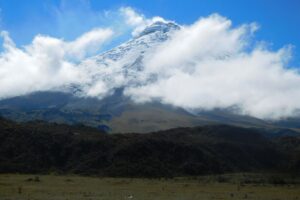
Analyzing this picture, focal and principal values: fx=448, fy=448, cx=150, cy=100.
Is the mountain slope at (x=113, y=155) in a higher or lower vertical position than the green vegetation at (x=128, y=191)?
higher

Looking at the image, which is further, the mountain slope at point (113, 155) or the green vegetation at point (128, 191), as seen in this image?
the mountain slope at point (113, 155)

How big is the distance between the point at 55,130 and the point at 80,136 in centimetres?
879

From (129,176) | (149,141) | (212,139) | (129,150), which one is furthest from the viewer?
(212,139)

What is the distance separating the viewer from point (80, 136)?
406 ft

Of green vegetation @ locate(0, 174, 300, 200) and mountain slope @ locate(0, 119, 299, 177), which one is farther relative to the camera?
mountain slope @ locate(0, 119, 299, 177)

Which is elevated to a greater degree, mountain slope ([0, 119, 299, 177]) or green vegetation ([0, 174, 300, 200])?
mountain slope ([0, 119, 299, 177])

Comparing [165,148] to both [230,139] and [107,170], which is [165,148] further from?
[230,139]

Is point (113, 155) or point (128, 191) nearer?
point (128, 191)

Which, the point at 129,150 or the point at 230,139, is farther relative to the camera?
the point at 230,139

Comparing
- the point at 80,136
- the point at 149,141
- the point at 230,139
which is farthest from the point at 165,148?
the point at 230,139

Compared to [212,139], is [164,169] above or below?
below

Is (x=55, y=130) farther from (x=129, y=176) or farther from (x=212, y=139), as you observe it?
(x=212, y=139)

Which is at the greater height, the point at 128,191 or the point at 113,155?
the point at 113,155

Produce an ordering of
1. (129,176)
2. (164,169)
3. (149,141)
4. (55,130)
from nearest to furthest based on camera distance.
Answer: (129,176), (164,169), (149,141), (55,130)
